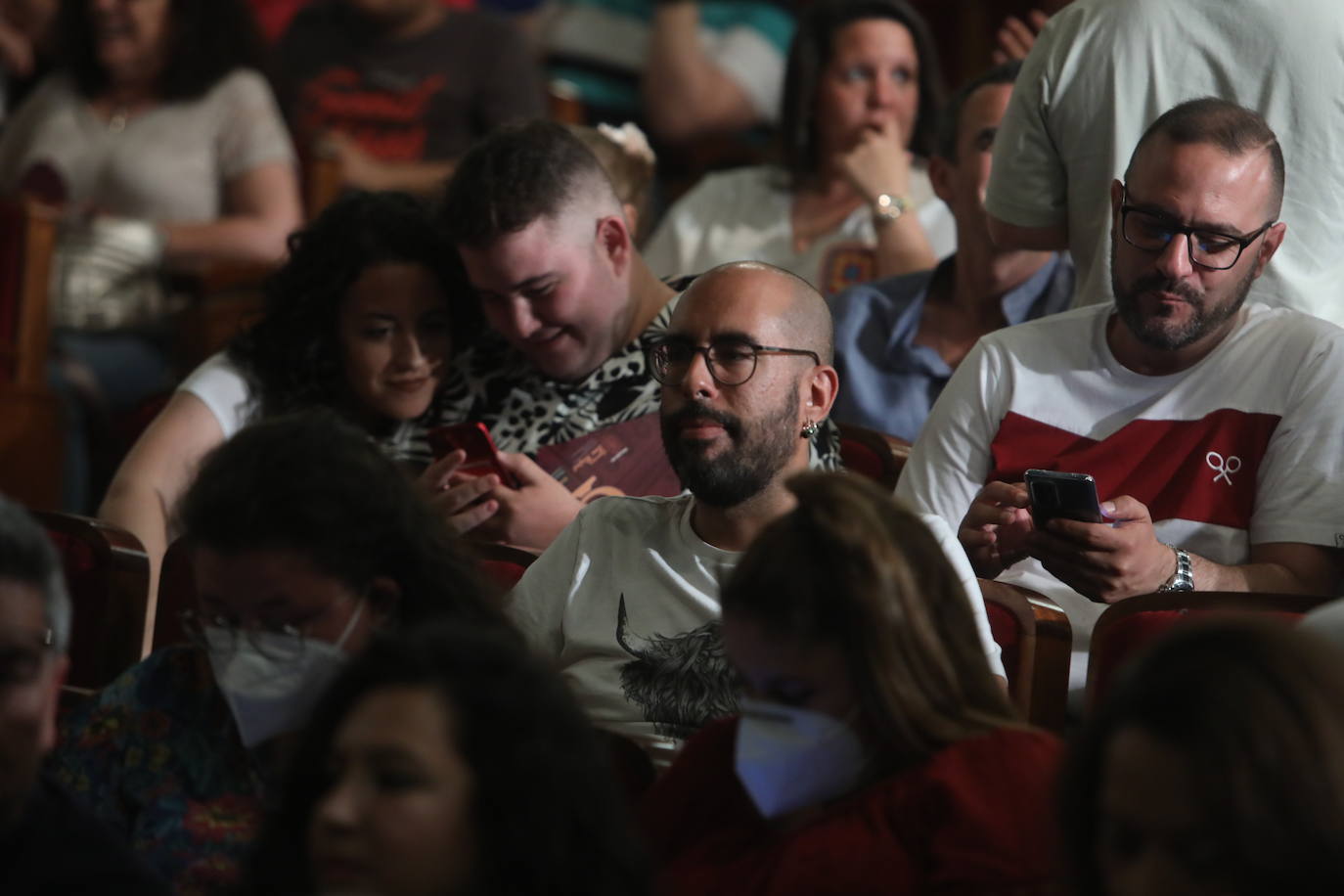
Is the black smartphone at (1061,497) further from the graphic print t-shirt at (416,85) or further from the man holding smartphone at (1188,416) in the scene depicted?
the graphic print t-shirt at (416,85)

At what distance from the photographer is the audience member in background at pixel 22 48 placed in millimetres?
5047

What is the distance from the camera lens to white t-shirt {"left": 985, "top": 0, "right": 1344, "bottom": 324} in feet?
8.75

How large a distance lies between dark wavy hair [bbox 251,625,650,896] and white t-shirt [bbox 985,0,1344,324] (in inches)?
65.7

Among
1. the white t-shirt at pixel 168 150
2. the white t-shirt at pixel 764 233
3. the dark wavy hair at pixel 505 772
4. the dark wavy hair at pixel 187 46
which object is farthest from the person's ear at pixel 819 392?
the dark wavy hair at pixel 187 46

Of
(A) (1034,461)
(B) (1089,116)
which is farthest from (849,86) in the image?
(A) (1034,461)

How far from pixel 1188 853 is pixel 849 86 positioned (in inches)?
122

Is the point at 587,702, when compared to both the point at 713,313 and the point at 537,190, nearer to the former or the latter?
the point at 713,313

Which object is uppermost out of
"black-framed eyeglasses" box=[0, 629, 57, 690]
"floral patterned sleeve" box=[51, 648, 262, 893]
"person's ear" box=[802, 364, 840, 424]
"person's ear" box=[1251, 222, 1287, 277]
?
"person's ear" box=[1251, 222, 1287, 277]

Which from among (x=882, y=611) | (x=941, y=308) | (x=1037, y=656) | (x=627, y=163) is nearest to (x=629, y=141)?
(x=627, y=163)

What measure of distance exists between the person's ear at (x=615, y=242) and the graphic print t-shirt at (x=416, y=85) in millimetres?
1977

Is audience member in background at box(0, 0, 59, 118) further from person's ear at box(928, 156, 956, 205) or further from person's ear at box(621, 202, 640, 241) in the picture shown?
person's ear at box(928, 156, 956, 205)

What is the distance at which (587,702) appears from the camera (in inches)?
87.3

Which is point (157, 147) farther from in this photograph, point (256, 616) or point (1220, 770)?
point (1220, 770)

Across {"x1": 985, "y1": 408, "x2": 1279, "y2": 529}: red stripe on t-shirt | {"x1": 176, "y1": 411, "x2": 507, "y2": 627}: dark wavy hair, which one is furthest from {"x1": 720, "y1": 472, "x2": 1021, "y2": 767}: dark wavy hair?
{"x1": 985, "y1": 408, "x2": 1279, "y2": 529}: red stripe on t-shirt
